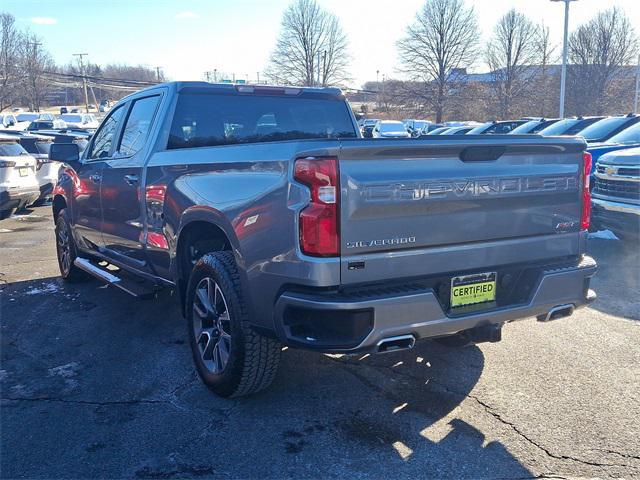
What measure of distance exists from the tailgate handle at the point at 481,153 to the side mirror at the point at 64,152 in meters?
4.60

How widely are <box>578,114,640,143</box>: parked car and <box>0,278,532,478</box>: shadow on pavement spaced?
314 inches

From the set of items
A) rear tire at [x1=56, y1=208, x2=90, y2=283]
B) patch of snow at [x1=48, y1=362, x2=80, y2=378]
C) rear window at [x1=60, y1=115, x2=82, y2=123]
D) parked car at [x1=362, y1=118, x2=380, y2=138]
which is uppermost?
rear window at [x1=60, y1=115, x2=82, y2=123]

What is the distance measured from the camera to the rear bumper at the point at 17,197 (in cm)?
1145

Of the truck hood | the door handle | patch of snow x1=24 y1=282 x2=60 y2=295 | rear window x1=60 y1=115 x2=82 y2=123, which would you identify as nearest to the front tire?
the door handle

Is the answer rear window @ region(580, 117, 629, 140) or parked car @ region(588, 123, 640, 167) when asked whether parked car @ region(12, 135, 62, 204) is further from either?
rear window @ region(580, 117, 629, 140)

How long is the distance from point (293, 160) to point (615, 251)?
6.93m

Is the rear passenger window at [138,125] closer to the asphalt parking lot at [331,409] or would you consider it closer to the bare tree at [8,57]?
the asphalt parking lot at [331,409]

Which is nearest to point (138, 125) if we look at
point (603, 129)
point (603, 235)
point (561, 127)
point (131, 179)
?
point (131, 179)

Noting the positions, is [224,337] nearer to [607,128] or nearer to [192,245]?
[192,245]

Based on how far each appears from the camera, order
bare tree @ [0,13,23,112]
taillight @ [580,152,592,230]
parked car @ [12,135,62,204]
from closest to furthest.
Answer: taillight @ [580,152,592,230] → parked car @ [12,135,62,204] → bare tree @ [0,13,23,112]

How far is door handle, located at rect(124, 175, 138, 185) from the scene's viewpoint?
4.89 meters

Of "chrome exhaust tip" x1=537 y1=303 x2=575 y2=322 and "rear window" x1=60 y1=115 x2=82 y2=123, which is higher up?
"rear window" x1=60 y1=115 x2=82 y2=123

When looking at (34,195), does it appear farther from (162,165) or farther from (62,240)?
(162,165)

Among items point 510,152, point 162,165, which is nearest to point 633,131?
point 510,152
